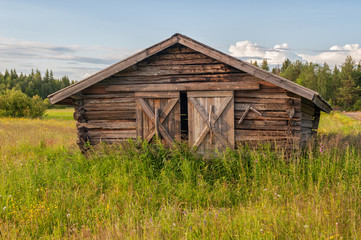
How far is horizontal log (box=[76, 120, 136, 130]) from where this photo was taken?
8.89 m

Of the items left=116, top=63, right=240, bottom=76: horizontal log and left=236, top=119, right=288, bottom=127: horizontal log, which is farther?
left=116, top=63, right=240, bottom=76: horizontal log

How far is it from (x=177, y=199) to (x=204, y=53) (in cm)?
424

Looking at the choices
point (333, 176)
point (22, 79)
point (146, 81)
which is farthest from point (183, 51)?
point (22, 79)

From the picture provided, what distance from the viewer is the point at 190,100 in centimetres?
835

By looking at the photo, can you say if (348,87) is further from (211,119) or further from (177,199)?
(177,199)

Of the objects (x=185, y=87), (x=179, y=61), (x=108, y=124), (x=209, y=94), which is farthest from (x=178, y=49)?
(x=108, y=124)

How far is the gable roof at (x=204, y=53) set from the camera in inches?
289

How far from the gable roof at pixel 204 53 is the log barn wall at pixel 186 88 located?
1.10ft

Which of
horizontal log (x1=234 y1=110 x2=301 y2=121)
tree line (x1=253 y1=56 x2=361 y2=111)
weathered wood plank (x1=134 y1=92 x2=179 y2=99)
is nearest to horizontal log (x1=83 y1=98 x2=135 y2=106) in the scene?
weathered wood plank (x1=134 y1=92 x2=179 y2=99)

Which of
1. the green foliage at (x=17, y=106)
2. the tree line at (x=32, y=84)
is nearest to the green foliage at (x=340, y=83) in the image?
the green foliage at (x=17, y=106)

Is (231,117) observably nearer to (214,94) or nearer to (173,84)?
(214,94)

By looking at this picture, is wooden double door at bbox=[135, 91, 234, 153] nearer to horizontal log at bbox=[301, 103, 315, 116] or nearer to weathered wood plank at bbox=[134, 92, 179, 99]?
weathered wood plank at bbox=[134, 92, 179, 99]

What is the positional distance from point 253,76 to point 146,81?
10.4ft

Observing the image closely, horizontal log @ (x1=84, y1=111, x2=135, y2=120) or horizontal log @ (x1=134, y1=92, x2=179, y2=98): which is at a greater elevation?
horizontal log @ (x1=134, y1=92, x2=179, y2=98)
